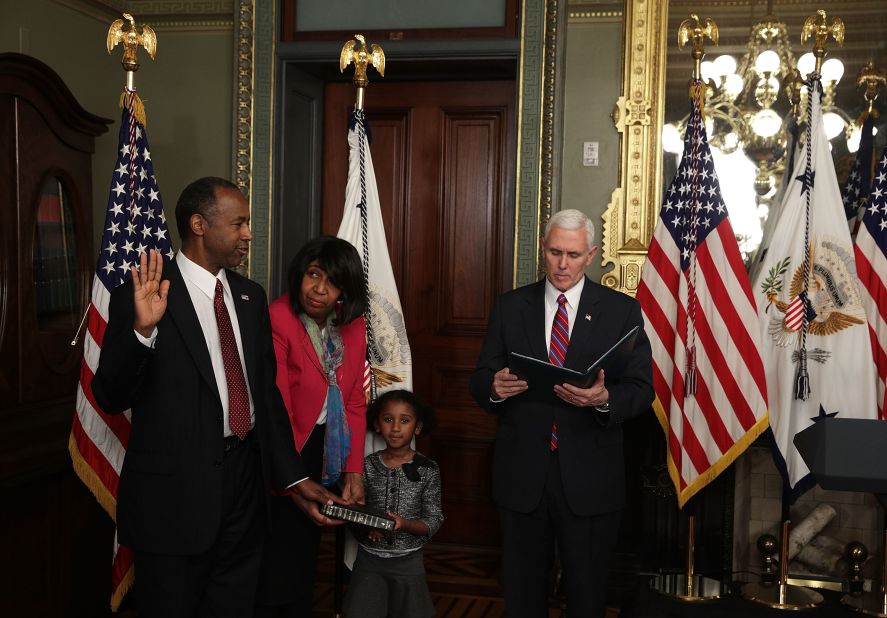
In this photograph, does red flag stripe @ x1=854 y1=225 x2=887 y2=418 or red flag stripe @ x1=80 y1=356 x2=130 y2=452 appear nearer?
red flag stripe @ x1=80 y1=356 x2=130 y2=452

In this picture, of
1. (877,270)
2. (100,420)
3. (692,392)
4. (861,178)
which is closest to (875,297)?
(877,270)

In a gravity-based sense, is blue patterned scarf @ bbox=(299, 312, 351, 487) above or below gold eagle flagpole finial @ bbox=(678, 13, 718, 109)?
below

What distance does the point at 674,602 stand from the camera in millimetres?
4016

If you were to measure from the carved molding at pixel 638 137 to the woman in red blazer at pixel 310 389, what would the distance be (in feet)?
5.73

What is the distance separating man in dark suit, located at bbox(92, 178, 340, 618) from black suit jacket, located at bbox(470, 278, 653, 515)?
761 millimetres

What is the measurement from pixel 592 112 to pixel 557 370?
230 centimetres

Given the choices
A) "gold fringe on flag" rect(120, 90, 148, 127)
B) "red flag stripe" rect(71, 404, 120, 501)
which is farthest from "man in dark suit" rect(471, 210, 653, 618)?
"gold fringe on flag" rect(120, 90, 148, 127)

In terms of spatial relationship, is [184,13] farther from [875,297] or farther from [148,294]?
[875,297]

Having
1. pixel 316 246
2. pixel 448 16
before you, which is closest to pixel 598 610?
pixel 316 246

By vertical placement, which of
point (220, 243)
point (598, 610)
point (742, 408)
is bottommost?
point (598, 610)

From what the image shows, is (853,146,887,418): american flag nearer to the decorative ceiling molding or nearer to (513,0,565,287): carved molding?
(513,0,565,287): carved molding

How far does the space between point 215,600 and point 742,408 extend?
2.26 meters

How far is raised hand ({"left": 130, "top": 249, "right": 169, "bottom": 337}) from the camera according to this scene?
95.6 inches

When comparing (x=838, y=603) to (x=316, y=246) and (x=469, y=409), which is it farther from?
(x=316, y=246)
